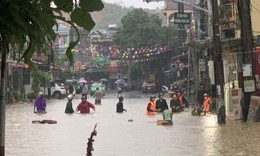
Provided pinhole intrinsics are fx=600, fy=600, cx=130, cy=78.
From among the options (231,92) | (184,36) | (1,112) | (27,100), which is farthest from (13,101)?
(1,112)

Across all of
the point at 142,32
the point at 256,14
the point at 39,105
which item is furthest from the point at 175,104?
the point at 142,32

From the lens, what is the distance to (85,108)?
28328mm

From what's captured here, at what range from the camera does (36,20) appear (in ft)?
10.7

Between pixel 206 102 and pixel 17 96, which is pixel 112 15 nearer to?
pixel 17 96

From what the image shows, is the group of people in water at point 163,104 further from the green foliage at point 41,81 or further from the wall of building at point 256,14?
the green foliage at point 41,81

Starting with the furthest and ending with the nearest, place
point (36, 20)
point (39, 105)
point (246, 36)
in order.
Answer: point (39, 105), point (246, 36), point (36, 20)

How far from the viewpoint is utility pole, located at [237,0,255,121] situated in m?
21.0

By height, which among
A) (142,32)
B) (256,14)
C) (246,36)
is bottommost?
(246,36)

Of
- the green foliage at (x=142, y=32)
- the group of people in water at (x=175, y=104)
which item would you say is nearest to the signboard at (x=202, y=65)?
the group of people in water at (x=175, y=104)

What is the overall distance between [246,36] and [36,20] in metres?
18.5

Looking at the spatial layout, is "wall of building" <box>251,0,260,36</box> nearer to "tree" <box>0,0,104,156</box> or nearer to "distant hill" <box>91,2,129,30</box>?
"tree" <box>0,0,104,156</box>

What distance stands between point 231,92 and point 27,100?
24993 mm

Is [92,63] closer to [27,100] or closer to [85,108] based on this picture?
[27,100]

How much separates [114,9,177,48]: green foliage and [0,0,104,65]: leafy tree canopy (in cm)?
6424
